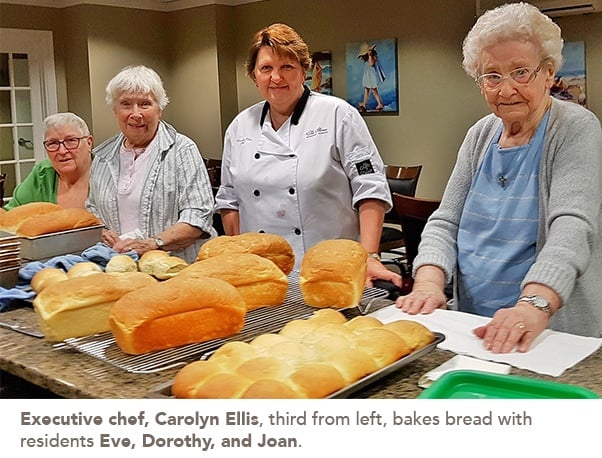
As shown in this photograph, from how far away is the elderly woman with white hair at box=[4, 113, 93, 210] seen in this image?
214cm

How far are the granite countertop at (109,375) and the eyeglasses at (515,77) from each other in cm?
50

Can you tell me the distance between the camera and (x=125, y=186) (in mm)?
2014

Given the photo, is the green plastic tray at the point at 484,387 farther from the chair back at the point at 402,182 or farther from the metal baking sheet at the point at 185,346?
the chair back at the point at 402,182

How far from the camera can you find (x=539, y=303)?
1071 mm

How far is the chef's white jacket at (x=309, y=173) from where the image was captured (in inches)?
72.1

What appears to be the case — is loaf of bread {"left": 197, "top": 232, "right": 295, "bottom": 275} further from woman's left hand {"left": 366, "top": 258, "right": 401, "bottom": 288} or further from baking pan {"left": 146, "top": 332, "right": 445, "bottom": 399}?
baking pan {"left": 146, "top": 332, "right": 445, "bottom": 399}

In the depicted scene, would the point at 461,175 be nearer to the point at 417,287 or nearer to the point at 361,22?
the point at 417,287

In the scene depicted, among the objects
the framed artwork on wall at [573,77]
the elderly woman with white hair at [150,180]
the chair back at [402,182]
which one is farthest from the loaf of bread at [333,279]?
the framed artwork on wall at [573,77]

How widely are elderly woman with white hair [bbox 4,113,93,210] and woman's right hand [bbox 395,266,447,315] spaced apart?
1243 millimetres

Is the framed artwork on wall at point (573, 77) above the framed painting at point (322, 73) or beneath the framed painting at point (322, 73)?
beneath

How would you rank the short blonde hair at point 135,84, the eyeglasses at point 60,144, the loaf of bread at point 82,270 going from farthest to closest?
the eyeglasses at point 60,144
the short blonde hair at point 135,84
the loaf of bread at point 82,270

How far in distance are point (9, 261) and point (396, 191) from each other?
3025 mm

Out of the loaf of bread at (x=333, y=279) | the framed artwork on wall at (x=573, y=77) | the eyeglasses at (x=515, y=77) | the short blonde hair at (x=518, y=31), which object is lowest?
the loaf of bread at (x=333, y=279)
